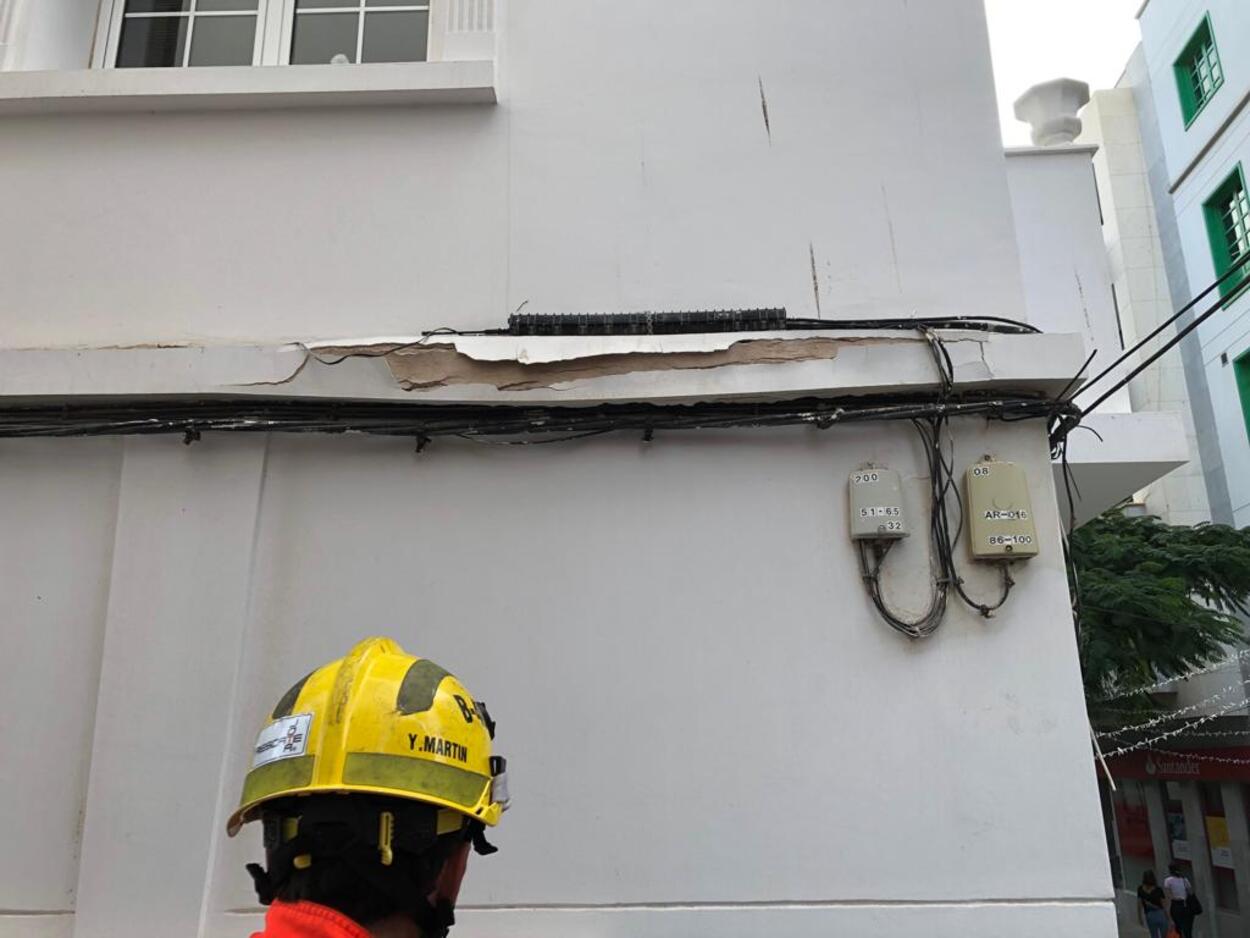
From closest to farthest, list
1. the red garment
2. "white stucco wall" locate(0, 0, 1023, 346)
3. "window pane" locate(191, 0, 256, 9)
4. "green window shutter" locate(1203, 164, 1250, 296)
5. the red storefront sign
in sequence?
1. the red garment
2. "white stucco wall" locate(0, 0, 1023, 346)
3. "window pane" locate(191, 0, 256, 9)
4. the red storefront sign
5. "green window shutter" locate(1203, 164, 1250, 296)

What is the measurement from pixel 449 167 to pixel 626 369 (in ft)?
3.93

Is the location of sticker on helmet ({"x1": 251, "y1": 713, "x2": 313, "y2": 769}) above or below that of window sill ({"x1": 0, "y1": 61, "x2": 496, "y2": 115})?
below

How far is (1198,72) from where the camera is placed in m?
16.3

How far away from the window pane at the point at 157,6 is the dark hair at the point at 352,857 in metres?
4.16

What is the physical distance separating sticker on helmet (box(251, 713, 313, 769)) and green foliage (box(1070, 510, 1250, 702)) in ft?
26.7

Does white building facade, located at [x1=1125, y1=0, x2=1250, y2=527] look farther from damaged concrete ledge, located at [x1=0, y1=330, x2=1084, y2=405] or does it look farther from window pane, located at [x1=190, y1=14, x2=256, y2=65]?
window pane, located at [x1=190, y1=14, x2=256, y2=65]

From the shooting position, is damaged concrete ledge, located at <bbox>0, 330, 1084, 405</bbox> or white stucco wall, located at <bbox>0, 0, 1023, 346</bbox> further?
white stucco wall, located at <bbox>0, 0, 1023, 346</bbox>

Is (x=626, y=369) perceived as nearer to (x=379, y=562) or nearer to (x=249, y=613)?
(x=379, y=562)

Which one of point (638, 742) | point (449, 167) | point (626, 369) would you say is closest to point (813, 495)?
point (626, 369)

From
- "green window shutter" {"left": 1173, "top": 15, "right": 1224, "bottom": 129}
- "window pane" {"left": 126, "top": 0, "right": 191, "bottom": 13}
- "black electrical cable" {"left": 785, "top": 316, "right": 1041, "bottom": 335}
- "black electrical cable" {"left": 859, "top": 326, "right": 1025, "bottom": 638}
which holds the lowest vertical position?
"black electrical cable" {"left": 859, "top": 326, "right": 1025, "bottom": 638}

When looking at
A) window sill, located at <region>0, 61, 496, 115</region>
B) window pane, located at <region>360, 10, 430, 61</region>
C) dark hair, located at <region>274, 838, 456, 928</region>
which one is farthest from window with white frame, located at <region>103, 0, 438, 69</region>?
dark hair, located at <region>274, 838, 456, 928</region>

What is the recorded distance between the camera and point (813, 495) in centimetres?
350

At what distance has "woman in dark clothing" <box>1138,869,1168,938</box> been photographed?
13.8 m

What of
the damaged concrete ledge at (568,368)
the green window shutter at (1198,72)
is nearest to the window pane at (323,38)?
the damaged concrete ledge at (568,368)
